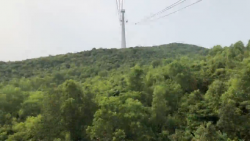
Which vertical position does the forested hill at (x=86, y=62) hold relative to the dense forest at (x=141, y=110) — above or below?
above

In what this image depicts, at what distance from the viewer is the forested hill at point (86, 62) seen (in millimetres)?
36781

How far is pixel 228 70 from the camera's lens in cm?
1712

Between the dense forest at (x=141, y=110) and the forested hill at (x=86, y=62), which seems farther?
the forested hill at (x=86, y=62)

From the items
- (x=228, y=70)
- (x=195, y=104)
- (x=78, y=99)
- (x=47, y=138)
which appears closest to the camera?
(x=47, y=138)

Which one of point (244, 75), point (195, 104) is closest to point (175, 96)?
point (195, 104)

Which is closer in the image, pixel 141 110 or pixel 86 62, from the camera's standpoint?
pixel 141 110

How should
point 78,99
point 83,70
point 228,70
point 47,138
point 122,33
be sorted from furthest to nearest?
1. point 122,33
2. point 83,70
3. point 228,70
4. point 78,99
5. point 47,138

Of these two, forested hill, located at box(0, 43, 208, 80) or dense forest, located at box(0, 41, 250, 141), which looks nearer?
dense forest, located at box(0, 41, 250, 141)

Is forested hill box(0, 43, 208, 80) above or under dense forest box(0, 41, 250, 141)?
above

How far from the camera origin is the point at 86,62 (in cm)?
4241

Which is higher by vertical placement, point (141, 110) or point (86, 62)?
point (86, 62)

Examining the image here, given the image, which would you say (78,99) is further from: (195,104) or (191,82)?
(191,82)

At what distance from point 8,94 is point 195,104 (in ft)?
38.6

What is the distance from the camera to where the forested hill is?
121 ft
